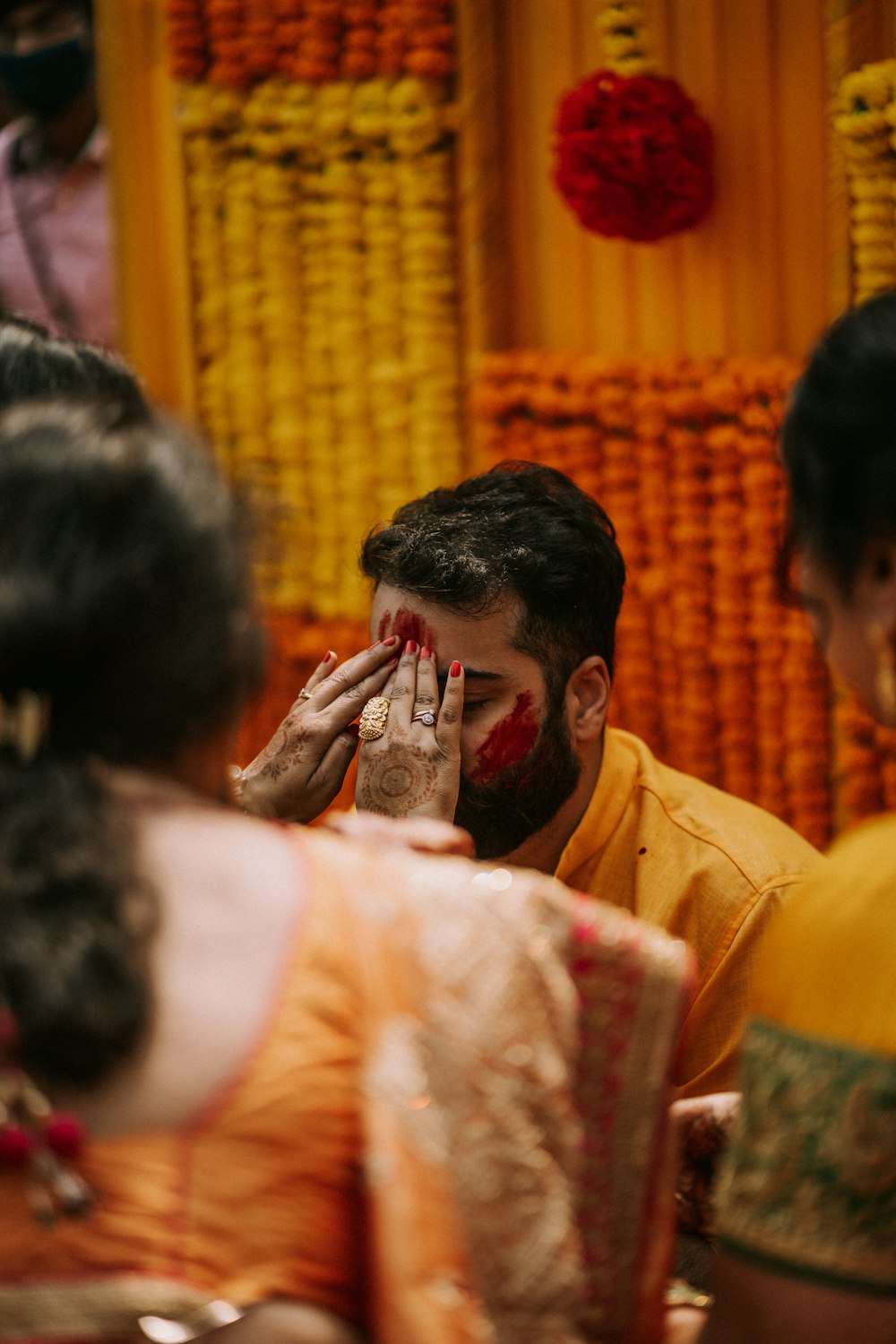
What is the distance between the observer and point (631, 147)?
10.6ft

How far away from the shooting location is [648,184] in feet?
10.7

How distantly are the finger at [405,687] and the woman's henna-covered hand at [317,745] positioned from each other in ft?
0.10

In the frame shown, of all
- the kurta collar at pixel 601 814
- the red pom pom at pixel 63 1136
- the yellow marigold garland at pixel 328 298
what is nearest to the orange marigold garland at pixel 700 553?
the yellow marigold garland at pixel 328 298

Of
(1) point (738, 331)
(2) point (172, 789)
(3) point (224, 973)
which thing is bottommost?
(3) point (224, 973)

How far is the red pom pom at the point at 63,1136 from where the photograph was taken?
1.03 meters

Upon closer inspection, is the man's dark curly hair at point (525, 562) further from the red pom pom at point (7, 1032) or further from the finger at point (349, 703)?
the red pom pom at point (7, 1032)

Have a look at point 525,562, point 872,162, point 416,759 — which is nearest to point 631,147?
point 872,162

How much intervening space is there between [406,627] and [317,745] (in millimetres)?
247

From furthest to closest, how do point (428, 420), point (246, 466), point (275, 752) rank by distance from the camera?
point (428, 420), point (275, 752), point (246, 466)

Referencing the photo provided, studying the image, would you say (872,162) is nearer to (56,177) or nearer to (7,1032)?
(7,1032)

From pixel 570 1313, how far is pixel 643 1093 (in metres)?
0.18

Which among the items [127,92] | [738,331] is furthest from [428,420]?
[127,92]

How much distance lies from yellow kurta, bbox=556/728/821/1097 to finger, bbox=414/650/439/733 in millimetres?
312

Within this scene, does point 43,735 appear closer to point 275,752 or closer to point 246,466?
point 246,466
